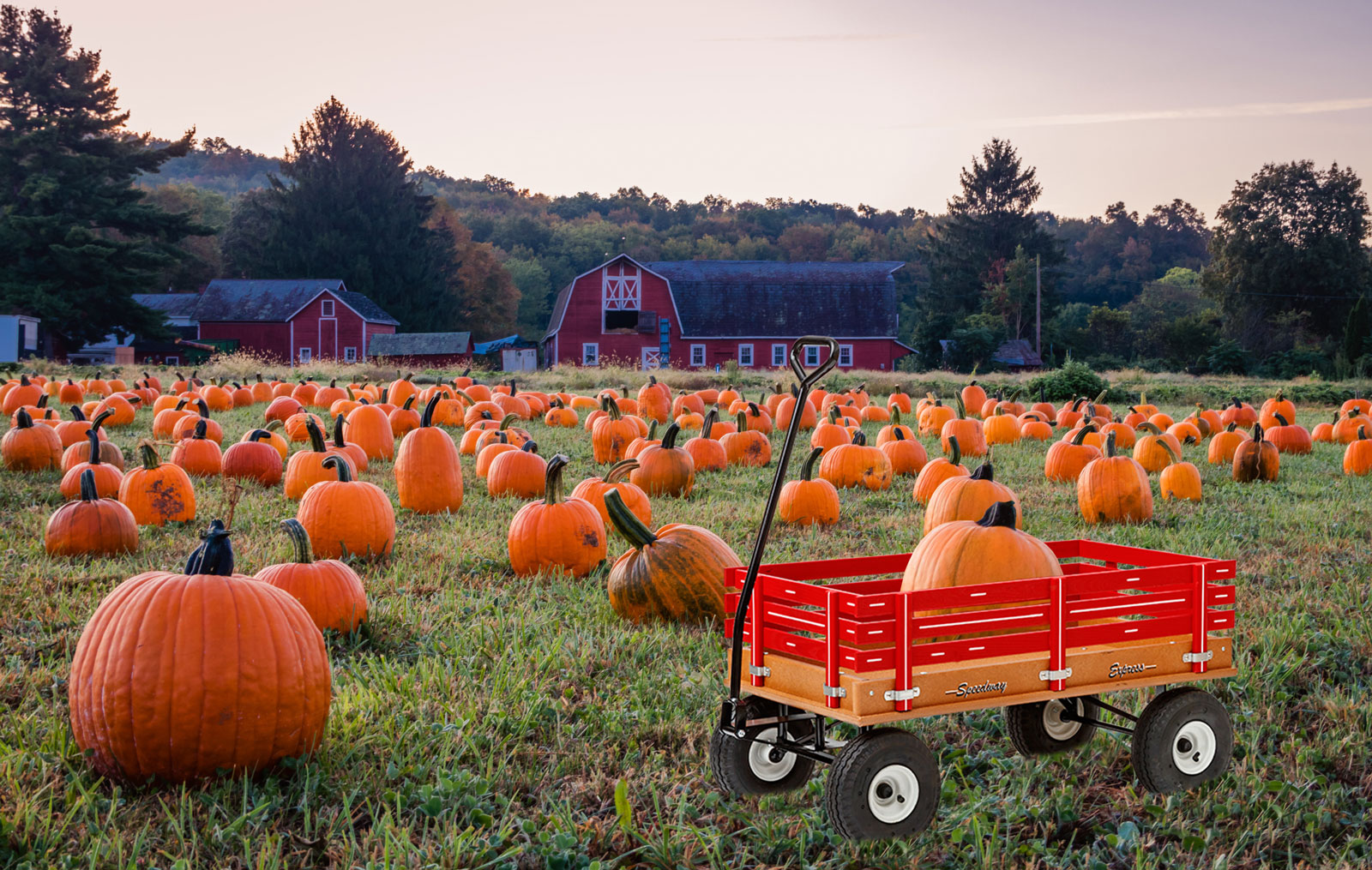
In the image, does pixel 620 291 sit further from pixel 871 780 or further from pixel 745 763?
pixel 871 780

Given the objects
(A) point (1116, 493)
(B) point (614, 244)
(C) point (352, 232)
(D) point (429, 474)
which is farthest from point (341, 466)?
(B) point (614, 244)

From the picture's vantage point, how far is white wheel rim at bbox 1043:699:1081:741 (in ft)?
11.2

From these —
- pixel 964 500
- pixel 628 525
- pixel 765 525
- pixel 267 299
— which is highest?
pixel 267 299

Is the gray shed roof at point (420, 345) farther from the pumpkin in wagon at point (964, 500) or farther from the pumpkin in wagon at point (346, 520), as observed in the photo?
the pumpkin in wagon at point (964, 500)

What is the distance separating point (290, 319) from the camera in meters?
63.2

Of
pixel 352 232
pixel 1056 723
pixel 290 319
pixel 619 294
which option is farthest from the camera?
pixel 352 232

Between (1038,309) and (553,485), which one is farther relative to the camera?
(1038,309)

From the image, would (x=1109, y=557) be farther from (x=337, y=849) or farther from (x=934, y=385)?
(x=934, y=385)

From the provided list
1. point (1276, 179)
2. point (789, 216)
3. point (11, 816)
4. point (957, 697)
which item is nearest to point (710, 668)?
point (957, 697)

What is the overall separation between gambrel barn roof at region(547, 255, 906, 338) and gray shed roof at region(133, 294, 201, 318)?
101ft

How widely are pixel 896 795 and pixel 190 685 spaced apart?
6.87 feet

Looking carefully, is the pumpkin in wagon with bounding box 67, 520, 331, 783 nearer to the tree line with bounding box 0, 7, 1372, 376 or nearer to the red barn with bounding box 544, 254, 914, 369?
the tree line with bounding box 0, 7, 1372, 376

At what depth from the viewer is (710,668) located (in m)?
4.08

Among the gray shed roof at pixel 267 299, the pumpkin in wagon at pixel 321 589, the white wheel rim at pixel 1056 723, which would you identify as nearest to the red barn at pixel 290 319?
the gray shed roof at pixel 267 299
